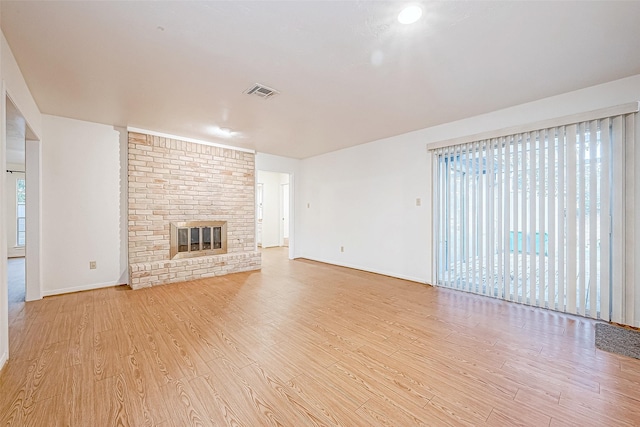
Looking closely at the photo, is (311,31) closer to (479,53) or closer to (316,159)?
(479,53)

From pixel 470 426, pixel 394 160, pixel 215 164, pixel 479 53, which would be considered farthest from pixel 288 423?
pixel 215 164

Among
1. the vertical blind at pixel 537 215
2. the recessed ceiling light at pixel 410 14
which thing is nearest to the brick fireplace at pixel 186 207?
the vertical blind at pixel 537 215

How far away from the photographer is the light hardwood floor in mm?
1574

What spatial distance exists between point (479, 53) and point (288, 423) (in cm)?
302

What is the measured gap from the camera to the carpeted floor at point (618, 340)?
2240 mm

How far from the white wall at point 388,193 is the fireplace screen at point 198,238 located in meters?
2.02

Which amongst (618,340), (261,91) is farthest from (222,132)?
(618,340)

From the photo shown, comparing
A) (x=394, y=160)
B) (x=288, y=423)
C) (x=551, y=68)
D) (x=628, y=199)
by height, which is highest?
(x=551, y=68)

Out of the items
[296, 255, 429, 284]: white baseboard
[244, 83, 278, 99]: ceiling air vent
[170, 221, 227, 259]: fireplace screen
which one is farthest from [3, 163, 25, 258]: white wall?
[244, 83, 278, 99]: ceiling air vent

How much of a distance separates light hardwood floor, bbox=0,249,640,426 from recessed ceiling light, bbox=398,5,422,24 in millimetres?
2483

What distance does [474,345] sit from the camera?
7.75 feet

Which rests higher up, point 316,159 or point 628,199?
point 316,159

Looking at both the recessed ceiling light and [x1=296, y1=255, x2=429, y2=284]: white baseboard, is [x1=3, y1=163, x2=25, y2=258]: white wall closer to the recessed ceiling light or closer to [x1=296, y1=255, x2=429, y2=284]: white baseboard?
[x1=296, y1=255, x2=429, y2=284]: white baseboard

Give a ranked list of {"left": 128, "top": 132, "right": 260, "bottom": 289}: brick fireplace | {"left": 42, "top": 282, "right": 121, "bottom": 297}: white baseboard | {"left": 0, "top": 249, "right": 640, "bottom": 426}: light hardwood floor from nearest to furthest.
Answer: {"left": 0, "top": 249, "right": 640, "bottom": 426}: light hardwood floor → {"left": 42, "top": 282, "right": 121, "bottom": 297}: white baseboard → {"left": 128, "top": 132, "right": 260, "bottom": 289}: brick fireplace
